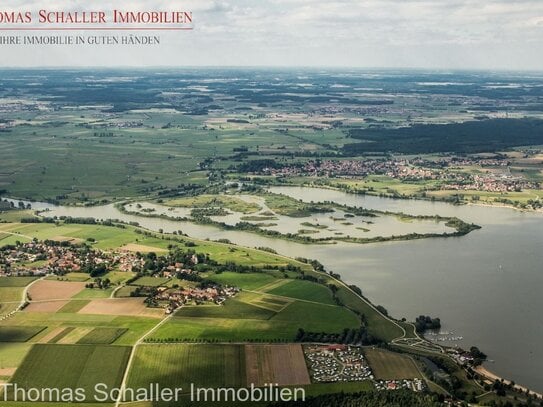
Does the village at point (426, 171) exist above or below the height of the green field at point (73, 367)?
above

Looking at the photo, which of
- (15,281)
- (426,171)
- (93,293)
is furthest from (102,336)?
(426,171)

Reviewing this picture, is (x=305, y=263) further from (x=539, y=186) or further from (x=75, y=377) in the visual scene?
(x=539, y=186)

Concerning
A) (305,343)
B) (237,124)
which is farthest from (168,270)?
(237,124)

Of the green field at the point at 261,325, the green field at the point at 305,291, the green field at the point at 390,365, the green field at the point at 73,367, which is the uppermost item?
the green field at the point at 305,291

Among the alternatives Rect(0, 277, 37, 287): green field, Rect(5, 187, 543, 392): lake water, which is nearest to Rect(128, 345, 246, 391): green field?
Rect(5, 187, 543, 392): lake water

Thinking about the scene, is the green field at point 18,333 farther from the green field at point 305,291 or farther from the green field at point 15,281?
the green field at point 305,291

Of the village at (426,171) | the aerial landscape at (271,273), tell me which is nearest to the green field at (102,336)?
the aerial landscape at (271,273)

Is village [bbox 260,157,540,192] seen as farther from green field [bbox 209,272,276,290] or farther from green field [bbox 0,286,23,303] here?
green field [bbox 0,286,23,303]
